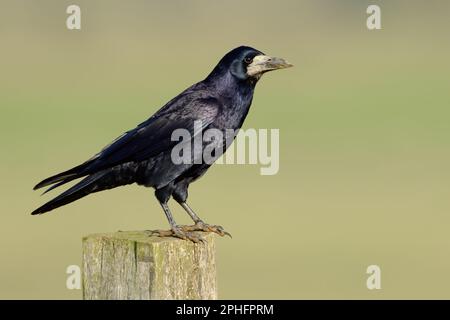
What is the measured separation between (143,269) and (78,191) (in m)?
1.61

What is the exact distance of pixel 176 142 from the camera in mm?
7906

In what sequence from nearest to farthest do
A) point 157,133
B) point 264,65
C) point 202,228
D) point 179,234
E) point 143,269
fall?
point 143,269 → point 179,234 → point 202,228 → point 157,133 → point 264,65

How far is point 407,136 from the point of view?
25.5m

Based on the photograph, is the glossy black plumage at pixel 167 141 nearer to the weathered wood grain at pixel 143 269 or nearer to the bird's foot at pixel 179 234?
the bird's foot at pixel 179 234

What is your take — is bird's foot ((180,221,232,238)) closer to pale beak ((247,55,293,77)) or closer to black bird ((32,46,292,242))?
black bird ((32,46,292,242))

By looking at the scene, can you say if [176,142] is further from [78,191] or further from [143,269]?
[143,269]

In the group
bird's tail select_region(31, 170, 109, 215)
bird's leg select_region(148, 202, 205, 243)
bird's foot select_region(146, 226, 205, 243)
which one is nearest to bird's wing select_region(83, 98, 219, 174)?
bird's tail select_region(31, 170, 109, 215)

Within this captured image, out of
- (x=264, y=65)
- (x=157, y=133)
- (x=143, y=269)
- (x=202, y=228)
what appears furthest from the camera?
(x=264, y=65)

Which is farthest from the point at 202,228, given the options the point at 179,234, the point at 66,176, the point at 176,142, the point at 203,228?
the point at 66,176

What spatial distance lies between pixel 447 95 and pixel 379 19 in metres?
11.6

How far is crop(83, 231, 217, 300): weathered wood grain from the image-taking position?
6074mm

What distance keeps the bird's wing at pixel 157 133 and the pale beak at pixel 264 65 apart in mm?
388

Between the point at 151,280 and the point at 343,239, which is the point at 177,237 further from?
the point at 343,239
